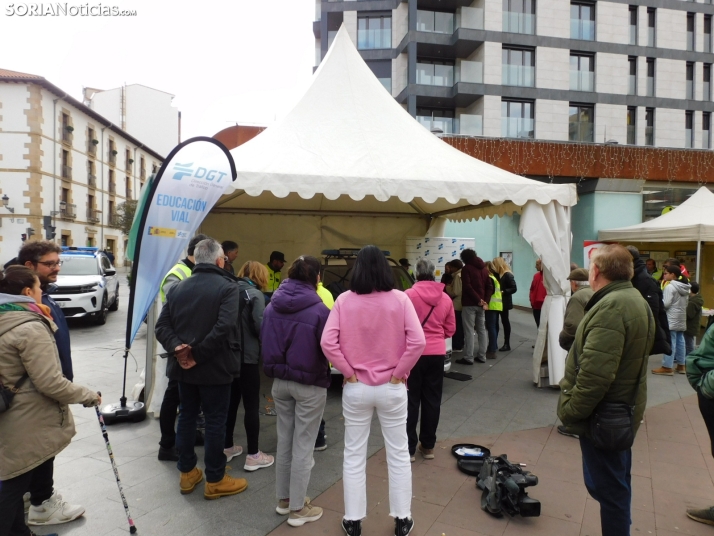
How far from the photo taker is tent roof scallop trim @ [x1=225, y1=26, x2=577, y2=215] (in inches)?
214

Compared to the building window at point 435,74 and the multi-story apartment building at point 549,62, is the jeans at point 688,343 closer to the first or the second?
the multi-story apartment building at point 549,62

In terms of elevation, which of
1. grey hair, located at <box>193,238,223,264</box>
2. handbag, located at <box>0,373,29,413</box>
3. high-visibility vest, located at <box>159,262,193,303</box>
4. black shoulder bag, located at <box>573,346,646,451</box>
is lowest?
black shoulder bag, located at <box>573,346,646,451</box>

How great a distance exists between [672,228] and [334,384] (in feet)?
28.8

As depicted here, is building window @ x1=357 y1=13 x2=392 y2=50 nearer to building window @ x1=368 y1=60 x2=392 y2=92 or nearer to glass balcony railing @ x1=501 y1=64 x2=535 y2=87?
building window @ x1=368 y1=60 x2=392 y2=92

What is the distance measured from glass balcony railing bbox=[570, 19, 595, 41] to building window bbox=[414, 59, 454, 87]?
22.5 ft

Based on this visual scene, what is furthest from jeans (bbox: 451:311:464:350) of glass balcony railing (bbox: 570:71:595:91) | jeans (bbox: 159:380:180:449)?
glass balcony railing (bbox: 570:71:595:91)

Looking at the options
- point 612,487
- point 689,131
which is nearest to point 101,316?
point 612,487

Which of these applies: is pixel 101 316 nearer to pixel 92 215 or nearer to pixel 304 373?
pixel 304 373

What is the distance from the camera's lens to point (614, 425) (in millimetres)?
2400

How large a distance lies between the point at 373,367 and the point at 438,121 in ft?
66.1

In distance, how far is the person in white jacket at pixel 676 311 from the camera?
23.5ft

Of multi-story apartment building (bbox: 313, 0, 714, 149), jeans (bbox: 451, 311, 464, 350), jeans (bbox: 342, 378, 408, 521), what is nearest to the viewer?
jeans (bbox: 342, 378, 408, 521)

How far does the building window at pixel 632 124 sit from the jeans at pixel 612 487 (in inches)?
1091

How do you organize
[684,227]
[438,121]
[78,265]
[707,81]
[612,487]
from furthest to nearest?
[707,81] < [438,121] < [78,265] < [684,227] < [612,487]
